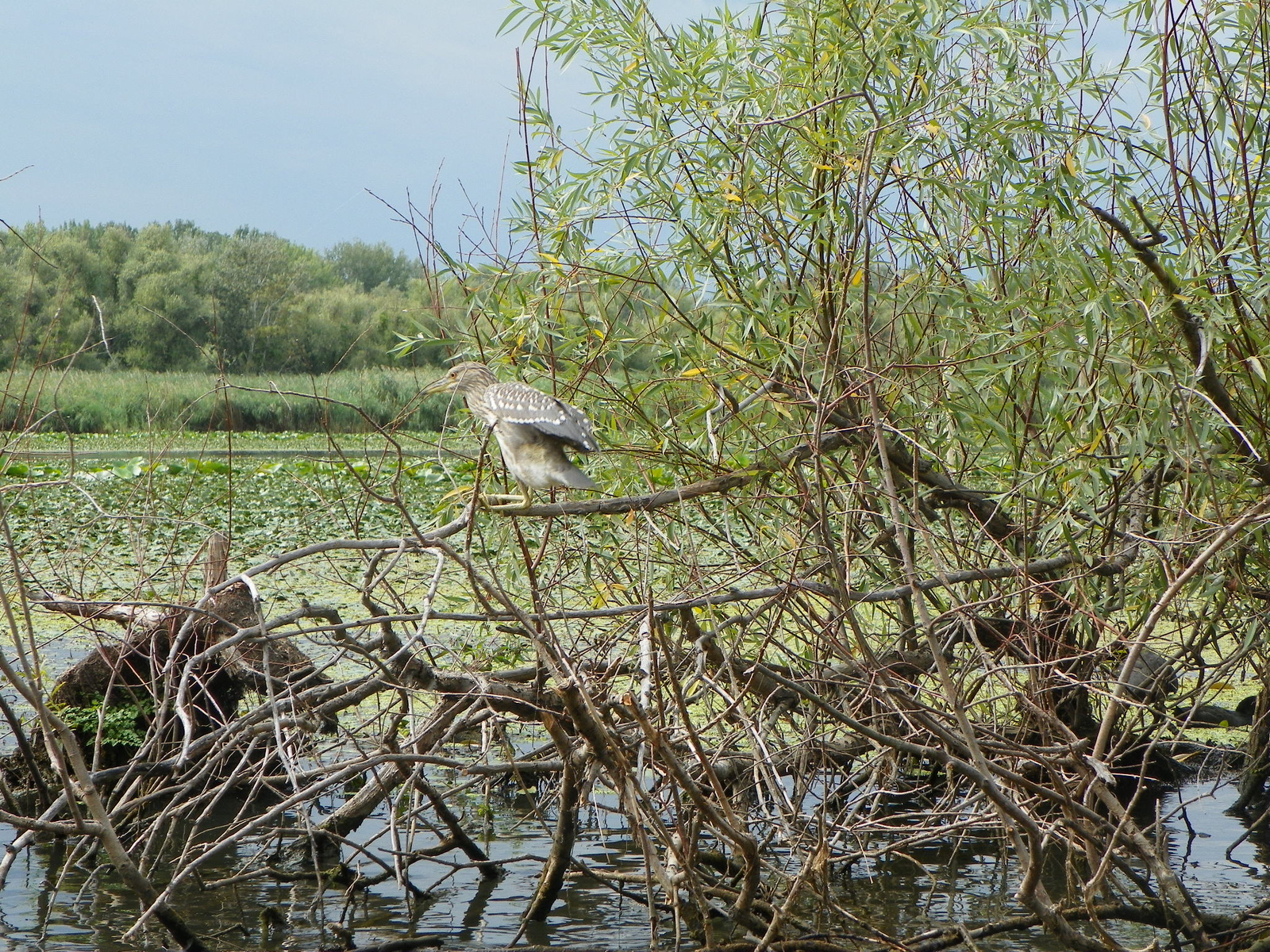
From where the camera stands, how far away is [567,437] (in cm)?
373

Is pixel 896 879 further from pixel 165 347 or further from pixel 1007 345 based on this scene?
pixel 165 347

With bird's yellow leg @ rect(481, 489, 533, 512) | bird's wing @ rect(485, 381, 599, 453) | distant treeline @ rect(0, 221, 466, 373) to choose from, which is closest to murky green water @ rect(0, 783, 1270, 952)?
bird's yellow leg @ rect(481, 489, 533, 512)

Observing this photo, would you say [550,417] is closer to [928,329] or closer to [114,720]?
Result: [928,329]

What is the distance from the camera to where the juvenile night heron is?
377cm

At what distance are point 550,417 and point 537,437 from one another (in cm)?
16

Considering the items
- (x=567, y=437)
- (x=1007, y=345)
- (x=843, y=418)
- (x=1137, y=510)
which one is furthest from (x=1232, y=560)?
(x=567, y=437)

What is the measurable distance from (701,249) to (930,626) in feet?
6.74

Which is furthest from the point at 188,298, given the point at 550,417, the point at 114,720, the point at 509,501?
the point at 550,417

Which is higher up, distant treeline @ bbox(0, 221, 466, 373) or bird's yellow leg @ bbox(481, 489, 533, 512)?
distant treeline @ bbox(0, 221, 466, 373)

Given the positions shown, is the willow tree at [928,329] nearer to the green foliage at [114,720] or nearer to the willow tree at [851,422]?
the willow tree at [851,422]

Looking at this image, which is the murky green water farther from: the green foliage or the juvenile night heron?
the juvenile night heron

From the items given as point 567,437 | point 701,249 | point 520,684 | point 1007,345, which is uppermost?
point 701,249

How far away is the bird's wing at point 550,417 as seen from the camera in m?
3.74

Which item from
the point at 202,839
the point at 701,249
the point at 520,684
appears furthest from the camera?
the point at 202,839
